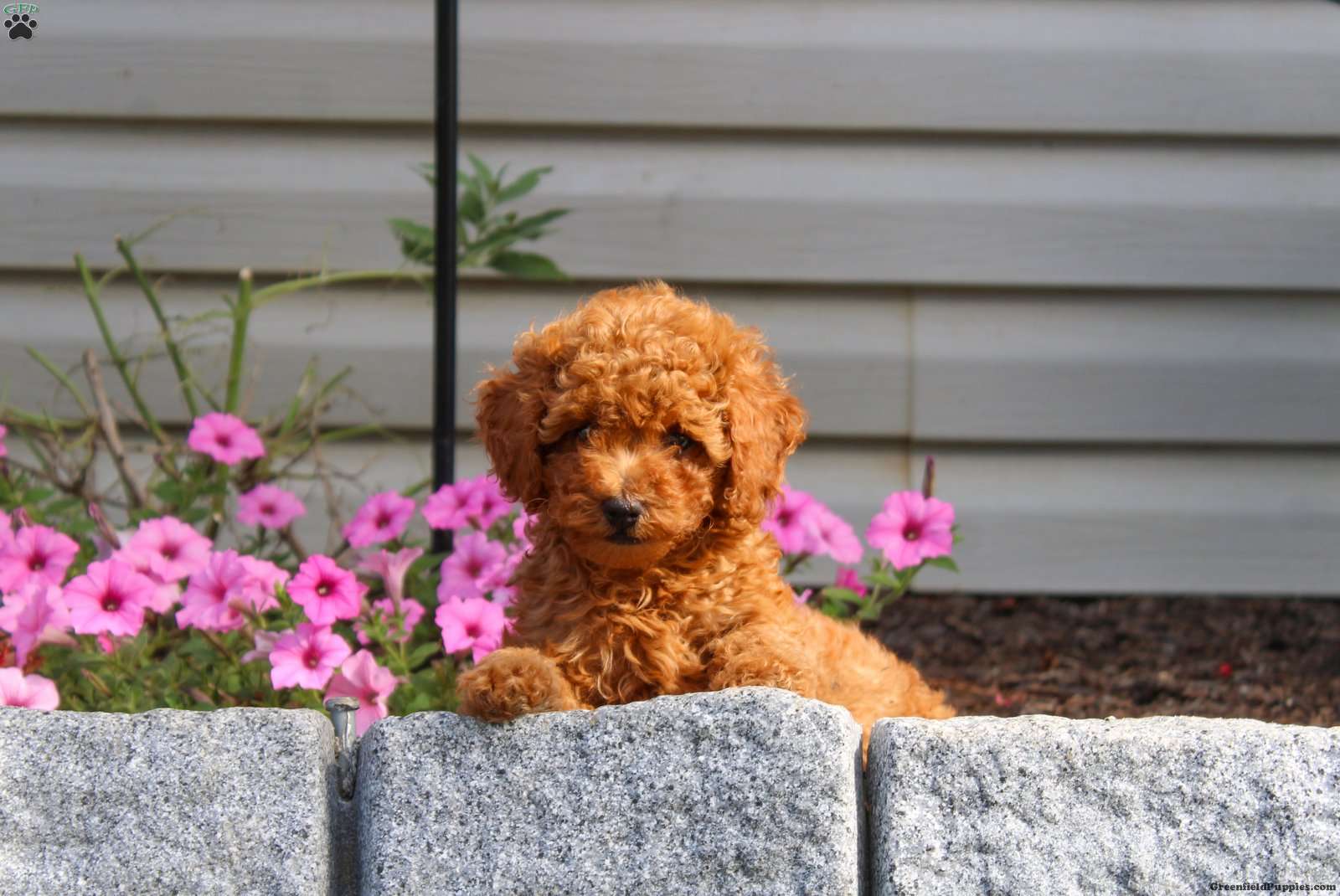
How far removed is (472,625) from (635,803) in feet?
2.65

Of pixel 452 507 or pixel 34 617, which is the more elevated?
pixel 452 507

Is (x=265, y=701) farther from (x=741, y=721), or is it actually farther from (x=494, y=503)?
(x=741, y=721)

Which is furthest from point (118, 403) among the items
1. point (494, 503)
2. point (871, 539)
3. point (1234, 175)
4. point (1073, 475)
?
point (1234, 175)

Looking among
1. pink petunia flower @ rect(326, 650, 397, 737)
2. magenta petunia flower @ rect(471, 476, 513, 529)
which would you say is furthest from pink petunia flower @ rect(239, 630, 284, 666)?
magenta petunia flower @ rect(471, 476, 513, 529)

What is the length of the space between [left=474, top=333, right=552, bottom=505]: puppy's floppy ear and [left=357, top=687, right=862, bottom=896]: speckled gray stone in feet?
1.51

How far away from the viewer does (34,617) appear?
3.06m

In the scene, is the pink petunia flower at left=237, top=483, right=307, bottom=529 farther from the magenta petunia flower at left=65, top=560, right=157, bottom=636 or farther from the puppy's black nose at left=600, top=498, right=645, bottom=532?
the puppy's black nose at left=600, top=498, right=645, bottom=532

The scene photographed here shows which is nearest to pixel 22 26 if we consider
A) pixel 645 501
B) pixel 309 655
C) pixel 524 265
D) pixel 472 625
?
pixel 524 265

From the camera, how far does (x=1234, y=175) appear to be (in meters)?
4.80

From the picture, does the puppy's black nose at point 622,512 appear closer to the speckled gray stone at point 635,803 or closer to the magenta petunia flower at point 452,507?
the speckled gray stone at point 635,803

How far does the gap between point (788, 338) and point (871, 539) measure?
5.22 feet

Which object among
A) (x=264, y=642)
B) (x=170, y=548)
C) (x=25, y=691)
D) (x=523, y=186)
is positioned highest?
(x=523, y=186)

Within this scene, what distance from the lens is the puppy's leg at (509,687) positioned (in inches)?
89.7

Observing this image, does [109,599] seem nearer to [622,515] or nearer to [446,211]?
[446,211]
